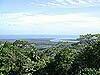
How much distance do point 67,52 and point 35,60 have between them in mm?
6717

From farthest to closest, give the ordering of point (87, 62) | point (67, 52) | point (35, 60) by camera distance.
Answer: point (35, 60)
point (67, 52)
point (87, 62)

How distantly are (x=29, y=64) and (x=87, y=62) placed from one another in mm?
9973

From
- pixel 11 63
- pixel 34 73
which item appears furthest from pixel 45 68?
pixel 11 63

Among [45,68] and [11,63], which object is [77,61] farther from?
[11,63]

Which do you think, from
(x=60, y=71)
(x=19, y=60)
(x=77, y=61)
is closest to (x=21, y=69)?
(x=19, y=60)

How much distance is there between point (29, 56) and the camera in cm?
5006

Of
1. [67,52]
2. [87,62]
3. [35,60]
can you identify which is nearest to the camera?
[87,62]

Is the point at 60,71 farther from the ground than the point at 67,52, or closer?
closer

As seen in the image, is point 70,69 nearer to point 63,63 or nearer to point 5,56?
point 63,63

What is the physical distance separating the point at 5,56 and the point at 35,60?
5367 millimetres

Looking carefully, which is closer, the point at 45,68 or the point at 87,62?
the point at 87,62

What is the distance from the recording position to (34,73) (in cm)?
4747

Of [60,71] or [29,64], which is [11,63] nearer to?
[29,64]

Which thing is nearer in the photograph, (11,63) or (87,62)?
(87,62)
